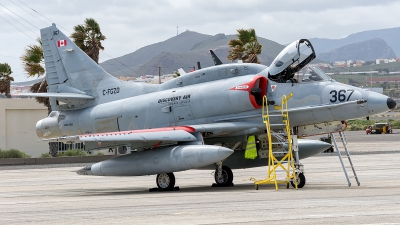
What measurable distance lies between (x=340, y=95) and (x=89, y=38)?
27.2 meters

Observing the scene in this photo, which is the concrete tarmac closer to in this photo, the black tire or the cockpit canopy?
the black tire

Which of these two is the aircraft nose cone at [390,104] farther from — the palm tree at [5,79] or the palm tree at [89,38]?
the palm tree at [5,79]

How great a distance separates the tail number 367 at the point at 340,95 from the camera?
1716 cm

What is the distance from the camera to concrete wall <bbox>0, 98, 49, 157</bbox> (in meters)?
45.5

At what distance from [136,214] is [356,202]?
4.00 meters

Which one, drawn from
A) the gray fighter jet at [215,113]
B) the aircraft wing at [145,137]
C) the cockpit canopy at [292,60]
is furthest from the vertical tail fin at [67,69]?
the cockpit canopy at [292,60]

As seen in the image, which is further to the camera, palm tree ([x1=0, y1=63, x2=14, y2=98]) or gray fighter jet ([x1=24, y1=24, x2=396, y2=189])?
palm tree ([x1=0, y1=63, x2=14, y2=98])

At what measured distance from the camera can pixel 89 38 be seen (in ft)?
138

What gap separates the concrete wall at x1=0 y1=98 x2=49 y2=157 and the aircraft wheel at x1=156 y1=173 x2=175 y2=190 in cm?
2830

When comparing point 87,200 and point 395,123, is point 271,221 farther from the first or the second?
point 395,123

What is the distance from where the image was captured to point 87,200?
15875 mm

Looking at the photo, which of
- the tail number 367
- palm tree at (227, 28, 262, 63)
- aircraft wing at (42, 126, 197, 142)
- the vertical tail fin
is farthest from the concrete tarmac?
palm tree at (227, 28, 262, 63)

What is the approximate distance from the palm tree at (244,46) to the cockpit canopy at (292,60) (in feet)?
73.7

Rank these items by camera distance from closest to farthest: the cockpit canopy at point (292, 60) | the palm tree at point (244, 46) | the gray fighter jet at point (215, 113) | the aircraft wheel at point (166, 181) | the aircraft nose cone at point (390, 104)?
the aircraft nose cone at point (390, 104) < the gray fighter jet at point (215, 113) < the cockpit canopy at point (292, 60) < the aircraft wheel at point (166, 181) < the palm tree at point (244, 46)
